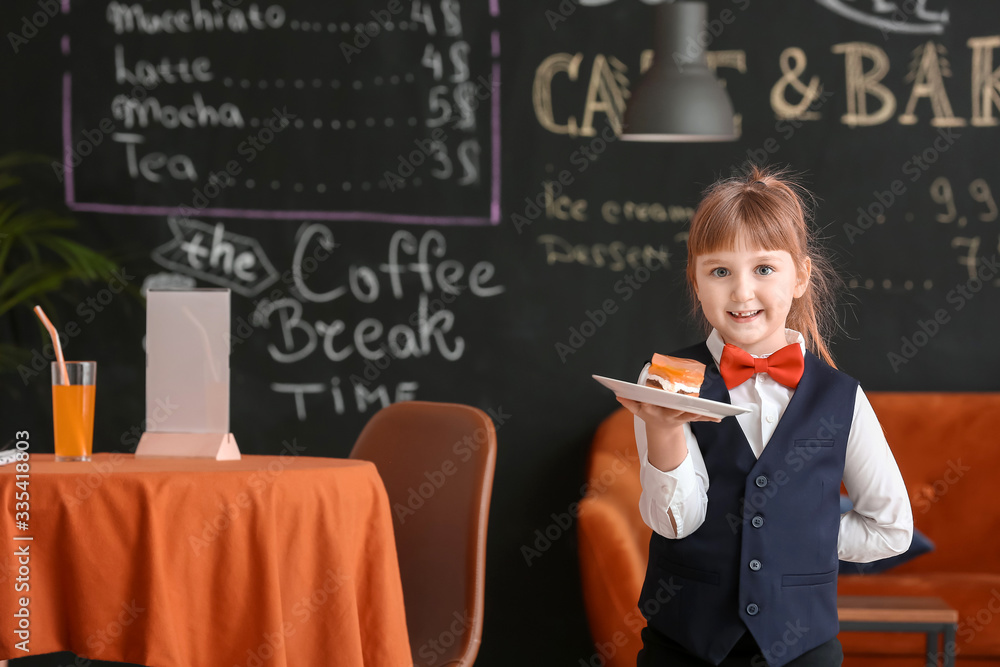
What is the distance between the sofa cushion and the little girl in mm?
1340

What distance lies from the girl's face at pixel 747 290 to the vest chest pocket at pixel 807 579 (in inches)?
12.7

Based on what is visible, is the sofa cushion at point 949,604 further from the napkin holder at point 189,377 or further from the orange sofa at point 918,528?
the napkin holder at point 189,377

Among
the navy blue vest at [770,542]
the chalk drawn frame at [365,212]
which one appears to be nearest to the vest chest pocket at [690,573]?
the navy blue vest at [770,542]

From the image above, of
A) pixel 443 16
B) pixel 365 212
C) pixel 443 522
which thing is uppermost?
pixel 443 16

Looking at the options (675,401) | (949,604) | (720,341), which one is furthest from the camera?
(949,604)

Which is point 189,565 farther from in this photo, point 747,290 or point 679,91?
point 679,91

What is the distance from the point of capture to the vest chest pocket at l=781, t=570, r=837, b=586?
1.32m

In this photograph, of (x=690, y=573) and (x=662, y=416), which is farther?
(x=690, y=573)

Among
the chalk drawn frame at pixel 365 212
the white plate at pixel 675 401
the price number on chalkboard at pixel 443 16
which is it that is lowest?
the white plate at pixel 675 401

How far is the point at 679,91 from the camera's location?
2713 millimetres

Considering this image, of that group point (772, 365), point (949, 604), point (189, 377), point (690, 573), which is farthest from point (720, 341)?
point (949, 604)

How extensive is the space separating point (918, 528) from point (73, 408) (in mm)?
2429

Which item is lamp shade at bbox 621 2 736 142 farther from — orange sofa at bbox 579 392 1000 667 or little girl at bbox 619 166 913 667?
little girl at bbox 619 166 913 667

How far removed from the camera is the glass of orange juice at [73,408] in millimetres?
1977
